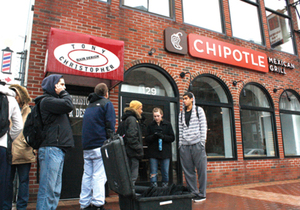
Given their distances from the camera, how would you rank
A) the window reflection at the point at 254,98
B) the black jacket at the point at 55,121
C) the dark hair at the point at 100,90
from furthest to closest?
the window reflection at the point at 254,98, the dark hair at the point at 100,90, the black jacket at the point at 55,121

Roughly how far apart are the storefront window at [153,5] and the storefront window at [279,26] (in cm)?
447

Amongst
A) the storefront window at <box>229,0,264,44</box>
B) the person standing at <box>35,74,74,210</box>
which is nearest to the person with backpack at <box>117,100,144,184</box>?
the person standing at <box>35,74,74,210</box>

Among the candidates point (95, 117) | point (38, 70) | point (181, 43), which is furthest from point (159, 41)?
point (95, 117)

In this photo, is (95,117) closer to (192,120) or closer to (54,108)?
(54,108)

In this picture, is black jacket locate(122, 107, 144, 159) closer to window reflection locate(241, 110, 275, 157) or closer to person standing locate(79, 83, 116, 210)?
person standing locate(79, 83, 116, 210)

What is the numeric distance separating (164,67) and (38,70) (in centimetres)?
296

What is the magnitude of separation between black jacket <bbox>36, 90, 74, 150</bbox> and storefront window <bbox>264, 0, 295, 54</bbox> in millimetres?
8507

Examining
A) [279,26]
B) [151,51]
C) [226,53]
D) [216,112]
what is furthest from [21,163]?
[279,26]

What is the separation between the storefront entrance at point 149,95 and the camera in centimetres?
566

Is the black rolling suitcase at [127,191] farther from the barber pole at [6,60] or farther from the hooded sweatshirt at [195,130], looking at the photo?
the barber pole at [6,60]

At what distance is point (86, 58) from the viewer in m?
4.63

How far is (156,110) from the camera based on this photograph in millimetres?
5117

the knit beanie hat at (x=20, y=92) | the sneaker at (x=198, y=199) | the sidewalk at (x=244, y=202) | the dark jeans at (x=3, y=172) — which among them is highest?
the knit beanie hat at (x=20, y=92)

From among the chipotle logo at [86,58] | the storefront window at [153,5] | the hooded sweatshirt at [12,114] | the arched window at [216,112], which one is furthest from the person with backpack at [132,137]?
the storefront window at [153,5]
